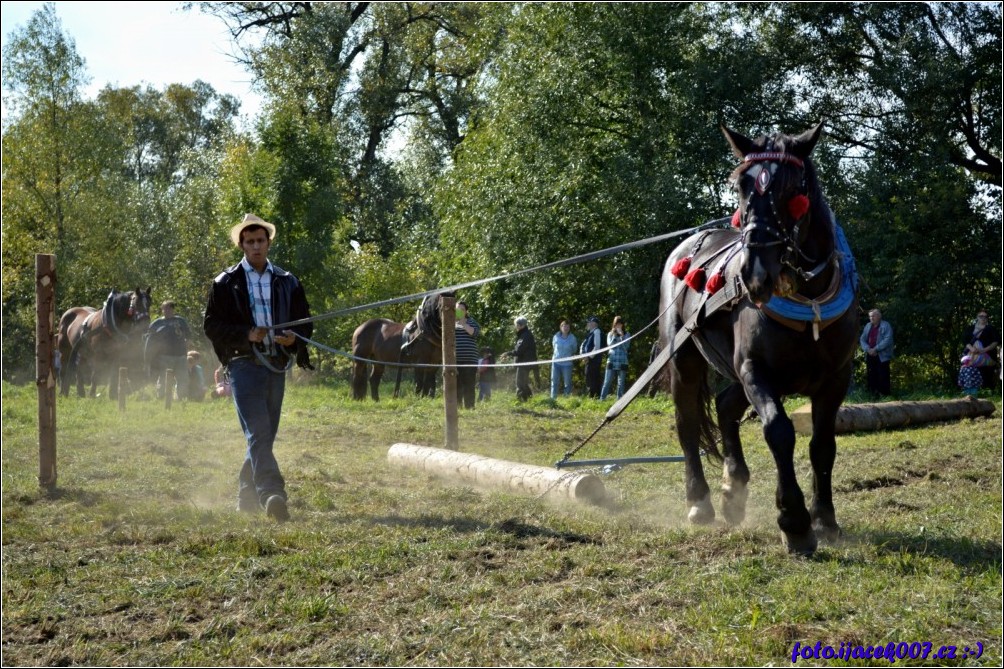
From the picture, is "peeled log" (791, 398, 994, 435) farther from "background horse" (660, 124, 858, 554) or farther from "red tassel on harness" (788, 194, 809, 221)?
"red tassel on harness" (788, 194, 809, 221)

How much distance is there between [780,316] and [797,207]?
0.62 m

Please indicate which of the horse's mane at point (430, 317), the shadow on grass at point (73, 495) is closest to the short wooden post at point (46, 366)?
the shadow on grass at point (73, 495)

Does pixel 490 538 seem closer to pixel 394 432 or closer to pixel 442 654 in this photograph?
pixel 442 654

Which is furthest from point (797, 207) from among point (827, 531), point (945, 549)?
point (945, 549)

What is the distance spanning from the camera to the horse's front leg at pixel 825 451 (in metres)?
5.95

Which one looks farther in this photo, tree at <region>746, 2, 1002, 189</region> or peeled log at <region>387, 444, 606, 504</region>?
tree at <region>746, 2, 1002, 189</region>

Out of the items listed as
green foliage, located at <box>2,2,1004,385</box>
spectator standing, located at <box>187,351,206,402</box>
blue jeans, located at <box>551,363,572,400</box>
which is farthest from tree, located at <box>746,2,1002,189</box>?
spectator standing, located at <box>187,351,206,402</box>

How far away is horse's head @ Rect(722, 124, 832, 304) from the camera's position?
514 cm

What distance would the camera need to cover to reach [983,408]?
563 inches

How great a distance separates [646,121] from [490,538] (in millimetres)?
19392

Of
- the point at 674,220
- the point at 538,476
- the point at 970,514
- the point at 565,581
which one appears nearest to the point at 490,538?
the point at 565,581

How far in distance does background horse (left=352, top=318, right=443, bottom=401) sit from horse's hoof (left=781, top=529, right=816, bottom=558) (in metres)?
14.4

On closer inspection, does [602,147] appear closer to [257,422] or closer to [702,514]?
[257,422]

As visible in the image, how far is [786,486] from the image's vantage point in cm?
552
